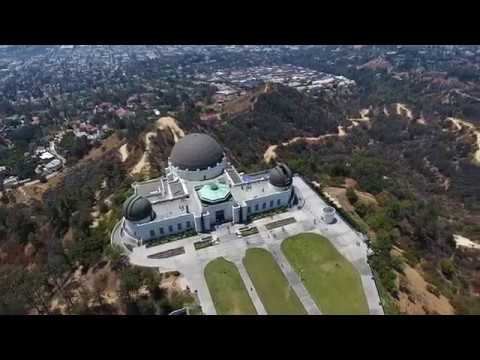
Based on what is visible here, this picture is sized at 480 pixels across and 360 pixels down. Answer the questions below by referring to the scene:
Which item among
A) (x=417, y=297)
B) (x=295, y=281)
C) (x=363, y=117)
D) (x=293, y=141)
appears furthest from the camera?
(x=363, y=117)

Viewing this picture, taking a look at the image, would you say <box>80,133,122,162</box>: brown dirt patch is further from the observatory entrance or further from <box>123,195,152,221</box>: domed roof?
the observatory entrance

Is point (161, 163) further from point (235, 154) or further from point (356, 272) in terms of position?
point (356, 272)

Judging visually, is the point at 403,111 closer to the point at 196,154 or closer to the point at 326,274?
the point at 196,154

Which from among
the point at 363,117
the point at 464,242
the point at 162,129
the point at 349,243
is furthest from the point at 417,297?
the point at 363,117

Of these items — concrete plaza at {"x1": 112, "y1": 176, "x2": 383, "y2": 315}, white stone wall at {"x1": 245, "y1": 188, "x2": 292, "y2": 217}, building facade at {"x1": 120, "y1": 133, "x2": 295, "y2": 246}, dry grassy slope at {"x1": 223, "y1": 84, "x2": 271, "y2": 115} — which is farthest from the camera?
dry grassy slope at {"x1": 223, "y1": 84, "x2": 271, "y2": 115}

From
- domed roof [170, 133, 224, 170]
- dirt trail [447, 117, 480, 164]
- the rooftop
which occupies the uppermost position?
domed roof [170, 133, 224, 170]

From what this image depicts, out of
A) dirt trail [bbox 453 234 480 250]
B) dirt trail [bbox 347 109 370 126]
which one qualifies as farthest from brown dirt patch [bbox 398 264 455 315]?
dirt trail [bbox 347 109 370 126]

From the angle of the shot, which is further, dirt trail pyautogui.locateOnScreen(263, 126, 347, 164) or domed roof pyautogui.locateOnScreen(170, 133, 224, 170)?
dirt trail pyautogui.locateOnScreen(263, 126, 347, 164)

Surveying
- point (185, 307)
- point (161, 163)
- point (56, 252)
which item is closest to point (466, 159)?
point (161, 163)
